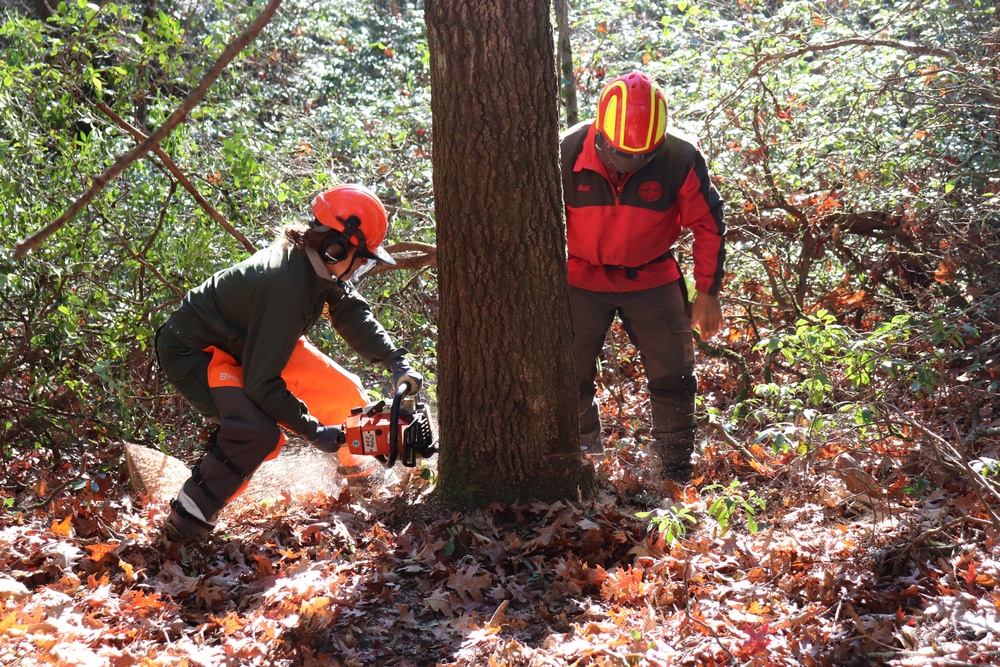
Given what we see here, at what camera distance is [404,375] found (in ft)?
14.5

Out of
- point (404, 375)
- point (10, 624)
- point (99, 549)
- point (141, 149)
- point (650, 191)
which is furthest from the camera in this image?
point (650, 191)

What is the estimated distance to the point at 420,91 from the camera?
948 centimetres

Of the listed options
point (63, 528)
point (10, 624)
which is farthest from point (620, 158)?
point (10, 624)

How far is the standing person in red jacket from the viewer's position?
4.55 m

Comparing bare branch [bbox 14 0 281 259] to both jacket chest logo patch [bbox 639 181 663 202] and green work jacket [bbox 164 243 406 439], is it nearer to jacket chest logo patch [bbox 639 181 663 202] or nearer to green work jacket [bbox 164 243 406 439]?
green work jacket [bbox 164 243 406 439]

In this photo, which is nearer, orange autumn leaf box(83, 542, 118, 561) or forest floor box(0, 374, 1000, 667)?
forest floor box(0, 374, 1000, 667)

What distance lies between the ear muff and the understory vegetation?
0.95 m

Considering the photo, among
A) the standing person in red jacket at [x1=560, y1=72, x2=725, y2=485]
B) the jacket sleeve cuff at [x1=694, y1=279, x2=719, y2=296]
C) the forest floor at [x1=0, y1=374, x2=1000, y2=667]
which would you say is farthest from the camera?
the jacket sleeve cuff at [x1=694, y1=279, x2=719, y2=296]

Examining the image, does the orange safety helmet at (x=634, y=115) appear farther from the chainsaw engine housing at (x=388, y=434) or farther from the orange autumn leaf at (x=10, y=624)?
the orange autumn leaf at (x=10, y=624)

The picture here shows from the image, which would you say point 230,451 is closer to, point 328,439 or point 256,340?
point 328,439

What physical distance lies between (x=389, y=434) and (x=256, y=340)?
2.55ft

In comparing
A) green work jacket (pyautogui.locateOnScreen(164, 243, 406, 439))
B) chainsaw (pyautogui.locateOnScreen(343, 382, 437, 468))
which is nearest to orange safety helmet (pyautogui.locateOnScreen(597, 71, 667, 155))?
green work jacket (pyautogui.locateOnScreen(164, 243, 406, 439))

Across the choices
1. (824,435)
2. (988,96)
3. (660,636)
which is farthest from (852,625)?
(988,96)

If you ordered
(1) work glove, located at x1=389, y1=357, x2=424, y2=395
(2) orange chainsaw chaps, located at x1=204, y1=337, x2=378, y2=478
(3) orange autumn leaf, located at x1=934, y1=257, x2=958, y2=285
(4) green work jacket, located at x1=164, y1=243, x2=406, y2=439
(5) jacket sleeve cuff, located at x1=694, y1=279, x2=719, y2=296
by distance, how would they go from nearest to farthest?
(4) green work jacket, located at x1=164, y1=243, x2=406, y2=439 → (1) work glove, located at x1=389, y1=357, x2=424, y2=395 → (2) orange chainsaw chaps, located at x1=204, y1=337, x2=378, y2=478 → (5) jacket sleeve cuff, located at x1=694, y1=279, x2=719, y2=296 → (3) orange autumn leaf, located at x1=934, y1=257, x2=958, y2=285
